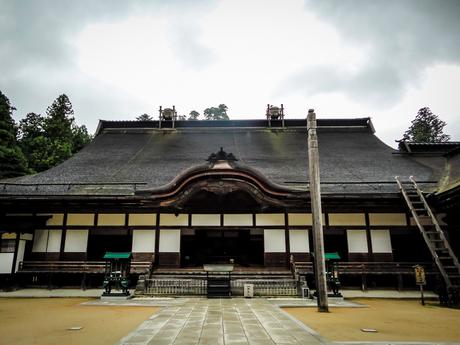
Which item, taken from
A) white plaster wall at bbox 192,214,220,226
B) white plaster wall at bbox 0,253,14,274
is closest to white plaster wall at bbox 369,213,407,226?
white plaster wall at bbox 192,214,220,226

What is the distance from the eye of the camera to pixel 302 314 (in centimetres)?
723

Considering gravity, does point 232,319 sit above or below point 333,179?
below

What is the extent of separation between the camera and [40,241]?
41.9 ft

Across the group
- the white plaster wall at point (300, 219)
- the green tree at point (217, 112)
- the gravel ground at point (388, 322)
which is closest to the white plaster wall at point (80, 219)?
the white plaster wall at point (300, 219)

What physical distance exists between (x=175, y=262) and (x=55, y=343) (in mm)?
7796

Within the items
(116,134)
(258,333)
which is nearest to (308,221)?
(258,333)

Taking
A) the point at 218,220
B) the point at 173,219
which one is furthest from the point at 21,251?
the point at 218,220

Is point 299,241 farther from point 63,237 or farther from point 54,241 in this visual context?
point 54,241

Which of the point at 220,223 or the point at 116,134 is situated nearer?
the point at 220,223

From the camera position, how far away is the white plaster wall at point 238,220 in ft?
43.0

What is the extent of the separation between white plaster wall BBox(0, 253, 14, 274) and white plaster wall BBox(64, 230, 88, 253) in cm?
188

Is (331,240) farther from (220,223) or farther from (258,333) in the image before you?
(258,333)

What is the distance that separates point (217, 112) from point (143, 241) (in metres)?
34.0

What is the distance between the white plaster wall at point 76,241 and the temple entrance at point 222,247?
407 cm
